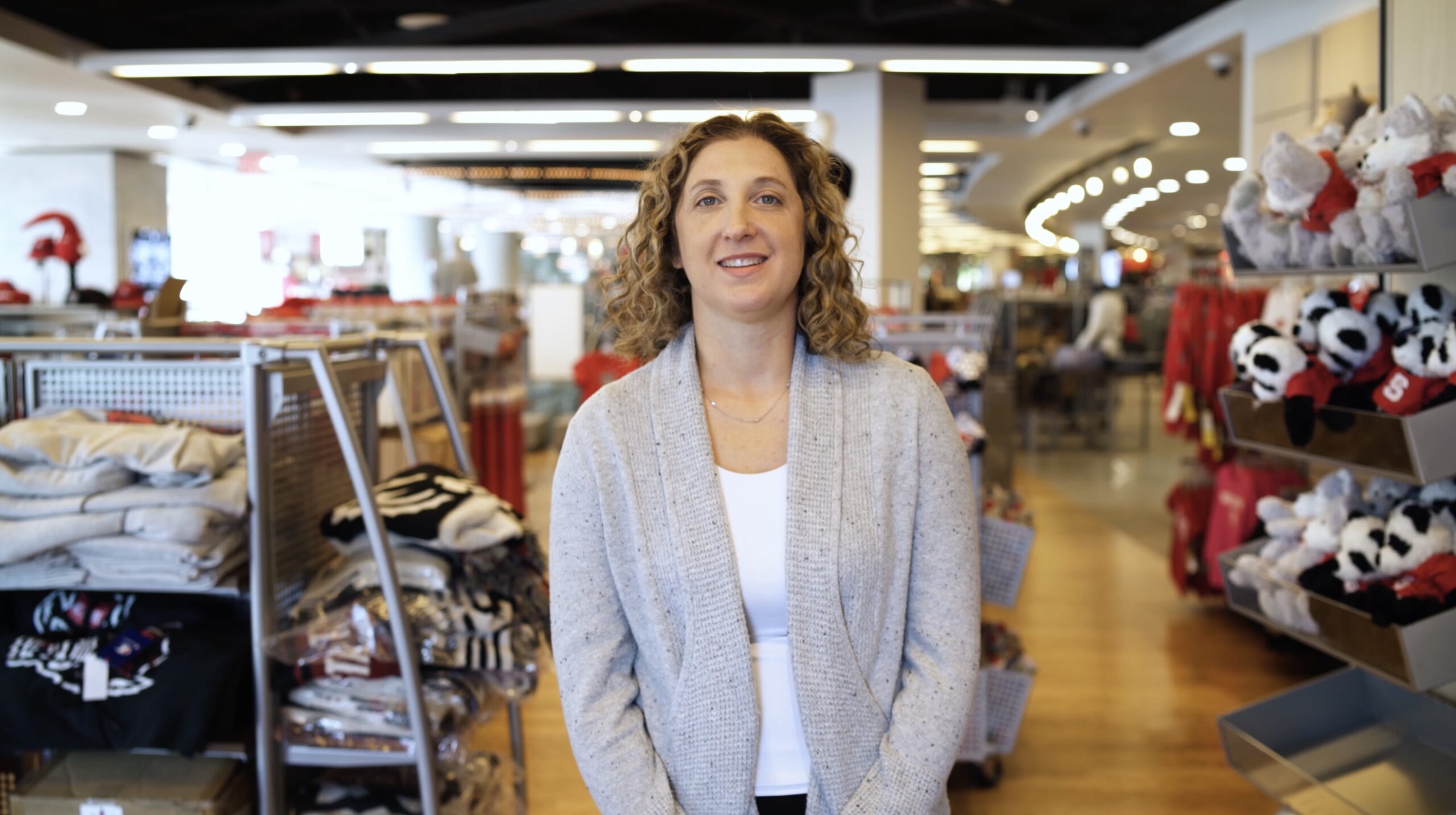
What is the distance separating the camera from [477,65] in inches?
322

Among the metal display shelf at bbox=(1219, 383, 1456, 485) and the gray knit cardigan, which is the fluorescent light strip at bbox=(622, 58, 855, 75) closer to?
the metal display shelf at bbox=(1219, 383, 1456, 485)

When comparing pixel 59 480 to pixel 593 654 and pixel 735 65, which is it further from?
pixel 735 65

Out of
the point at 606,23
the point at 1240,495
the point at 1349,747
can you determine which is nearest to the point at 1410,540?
the point at 1349,747

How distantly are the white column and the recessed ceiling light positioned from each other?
2.69m

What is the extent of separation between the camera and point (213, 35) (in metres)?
9.29

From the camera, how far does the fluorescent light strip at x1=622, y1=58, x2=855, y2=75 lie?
26.2 feet

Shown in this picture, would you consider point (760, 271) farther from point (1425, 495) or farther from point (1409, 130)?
point (1425, 495)

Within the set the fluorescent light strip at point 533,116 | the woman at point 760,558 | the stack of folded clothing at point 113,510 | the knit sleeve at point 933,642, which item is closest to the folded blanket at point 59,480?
the stack of folded clothing at point 113,510

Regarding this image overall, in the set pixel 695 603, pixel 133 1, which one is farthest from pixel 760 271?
pixel 133 1

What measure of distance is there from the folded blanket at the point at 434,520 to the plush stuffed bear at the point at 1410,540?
193 centimetres

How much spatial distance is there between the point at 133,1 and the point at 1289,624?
8.91m

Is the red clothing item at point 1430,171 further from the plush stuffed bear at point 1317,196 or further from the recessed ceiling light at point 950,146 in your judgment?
the recessed ceiling light at point 950,146

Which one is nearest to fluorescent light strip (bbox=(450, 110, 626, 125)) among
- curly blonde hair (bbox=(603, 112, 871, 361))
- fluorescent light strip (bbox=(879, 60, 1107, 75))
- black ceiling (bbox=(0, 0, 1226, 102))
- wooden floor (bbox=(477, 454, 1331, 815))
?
black ceiling (bbox=(0, 0, 1226, 102))

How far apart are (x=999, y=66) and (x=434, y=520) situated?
6.93 metres
